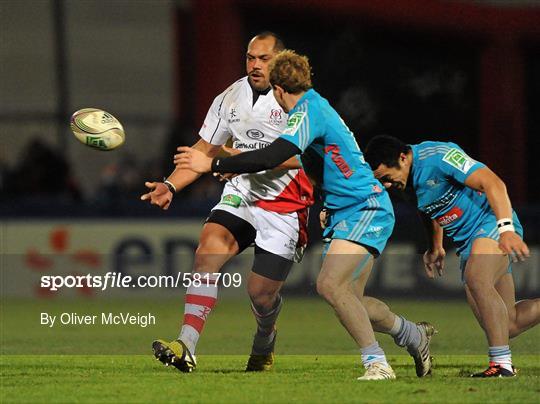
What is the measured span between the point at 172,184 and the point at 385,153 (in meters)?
1.80

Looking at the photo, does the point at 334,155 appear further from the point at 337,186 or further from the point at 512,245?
the point at 512,245

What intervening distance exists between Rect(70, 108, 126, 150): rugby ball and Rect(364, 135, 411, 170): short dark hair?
215 centimetres

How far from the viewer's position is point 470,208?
9688 mm

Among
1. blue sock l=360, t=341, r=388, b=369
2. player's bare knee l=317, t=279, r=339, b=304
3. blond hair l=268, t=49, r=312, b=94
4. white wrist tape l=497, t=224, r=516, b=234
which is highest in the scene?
blond hair l=268, t=49, r=312, b=94

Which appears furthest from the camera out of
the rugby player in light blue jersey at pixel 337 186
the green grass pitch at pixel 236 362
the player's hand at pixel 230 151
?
the player's hand at pixel 230 151

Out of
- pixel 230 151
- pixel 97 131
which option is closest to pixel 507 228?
pixel 230 151

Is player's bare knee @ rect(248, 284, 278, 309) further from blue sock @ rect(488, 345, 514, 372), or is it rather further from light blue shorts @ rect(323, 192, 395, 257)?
blue sock @ rect(488, 345, 514, 372)

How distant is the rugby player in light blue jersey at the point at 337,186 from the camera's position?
906cm

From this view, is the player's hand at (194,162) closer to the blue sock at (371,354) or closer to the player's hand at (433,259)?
the blue sock at (371,354)

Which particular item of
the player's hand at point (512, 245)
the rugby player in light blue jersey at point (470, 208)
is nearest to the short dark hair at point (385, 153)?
the rugby player in light blue jersey at point (470, 208)

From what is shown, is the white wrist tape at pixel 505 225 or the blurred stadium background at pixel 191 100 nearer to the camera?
the white wrist tape at pixel 505 225

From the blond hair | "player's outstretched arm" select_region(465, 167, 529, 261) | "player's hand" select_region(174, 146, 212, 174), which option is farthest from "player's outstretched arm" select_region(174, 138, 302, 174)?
"player's outstretched arm" select_region(465, 167, 529, 261)
